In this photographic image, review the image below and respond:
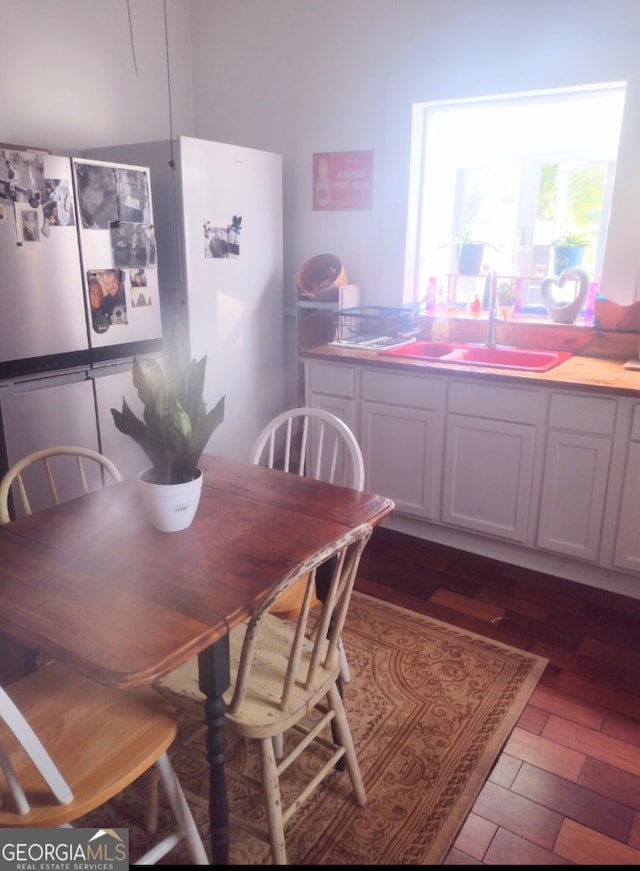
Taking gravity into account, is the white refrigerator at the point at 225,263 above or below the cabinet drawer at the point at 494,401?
above

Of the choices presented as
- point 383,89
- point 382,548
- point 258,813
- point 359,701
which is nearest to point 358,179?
point 383,89

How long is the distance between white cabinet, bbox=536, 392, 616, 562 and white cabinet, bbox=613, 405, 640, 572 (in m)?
0.07

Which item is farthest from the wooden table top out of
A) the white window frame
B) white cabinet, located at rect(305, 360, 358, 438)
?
the white window frame

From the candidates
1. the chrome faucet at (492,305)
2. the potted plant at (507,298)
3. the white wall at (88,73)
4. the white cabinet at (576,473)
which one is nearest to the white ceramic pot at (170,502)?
the white cabinet at (576,473)

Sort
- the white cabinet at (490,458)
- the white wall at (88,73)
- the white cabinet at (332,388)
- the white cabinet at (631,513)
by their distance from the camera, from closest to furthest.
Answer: the white cabinet at (631,513)
the white cabinet at (490,458)
the white wall at (88,73)
the white cabinet at (332,388)

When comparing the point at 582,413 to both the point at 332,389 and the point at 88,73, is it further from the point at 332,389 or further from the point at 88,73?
the point at 88,73

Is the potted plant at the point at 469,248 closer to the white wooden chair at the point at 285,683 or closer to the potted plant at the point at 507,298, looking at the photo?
the potted plant at the point at 507,298

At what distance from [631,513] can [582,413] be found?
399 millimetres

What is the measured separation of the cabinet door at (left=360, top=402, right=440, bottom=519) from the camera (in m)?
2.77

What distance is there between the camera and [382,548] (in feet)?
9.46

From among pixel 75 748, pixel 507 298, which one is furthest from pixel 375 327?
pixel 75 748

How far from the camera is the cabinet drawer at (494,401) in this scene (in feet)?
8.13

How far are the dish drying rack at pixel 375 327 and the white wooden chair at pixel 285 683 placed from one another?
176 cm

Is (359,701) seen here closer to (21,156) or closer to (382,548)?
(382,548)
